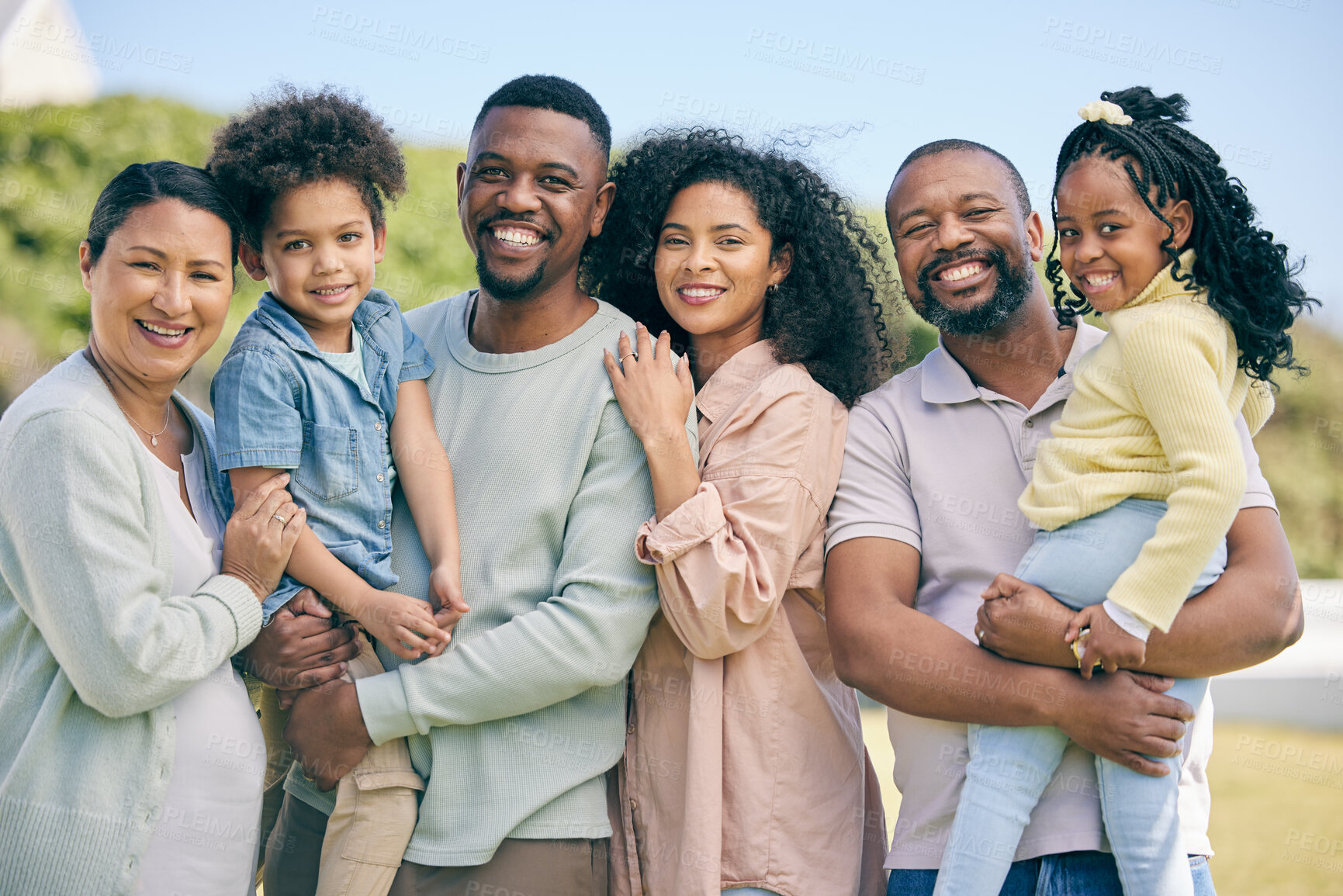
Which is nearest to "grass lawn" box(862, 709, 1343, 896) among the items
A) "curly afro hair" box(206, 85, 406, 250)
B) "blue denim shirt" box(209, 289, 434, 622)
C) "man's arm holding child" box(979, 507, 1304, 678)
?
"man's arm holding child" box(979, 507, 1304, 678)

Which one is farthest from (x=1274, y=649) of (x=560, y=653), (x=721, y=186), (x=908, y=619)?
(x=721, y=186)

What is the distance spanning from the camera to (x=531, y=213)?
2791mm

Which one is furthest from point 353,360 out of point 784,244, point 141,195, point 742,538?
point 784,244

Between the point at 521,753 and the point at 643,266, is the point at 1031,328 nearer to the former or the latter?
the point at 643,266

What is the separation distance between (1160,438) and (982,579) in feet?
1.88

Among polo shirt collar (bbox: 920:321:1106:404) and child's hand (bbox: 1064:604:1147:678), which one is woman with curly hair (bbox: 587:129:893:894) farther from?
child's hand (bbox: 1064:604:1147:678)

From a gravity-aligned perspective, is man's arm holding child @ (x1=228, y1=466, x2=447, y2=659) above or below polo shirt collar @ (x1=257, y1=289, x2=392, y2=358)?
below

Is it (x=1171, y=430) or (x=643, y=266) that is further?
(x=643, y=266)

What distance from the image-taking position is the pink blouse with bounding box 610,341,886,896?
246 cm

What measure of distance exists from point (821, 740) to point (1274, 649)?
1.10m

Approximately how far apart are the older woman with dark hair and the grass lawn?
481 cm

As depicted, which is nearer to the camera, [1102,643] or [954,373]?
[1102,643]

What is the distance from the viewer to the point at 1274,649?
2.37 metres

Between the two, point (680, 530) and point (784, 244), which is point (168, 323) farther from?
point (784, 244)
